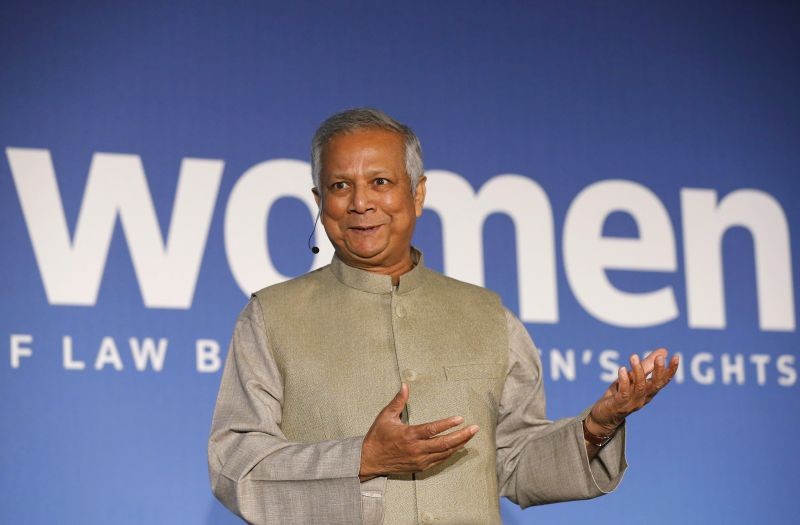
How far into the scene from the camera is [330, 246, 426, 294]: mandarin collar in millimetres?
2527

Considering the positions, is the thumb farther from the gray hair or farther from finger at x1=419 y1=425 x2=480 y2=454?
the gray hair

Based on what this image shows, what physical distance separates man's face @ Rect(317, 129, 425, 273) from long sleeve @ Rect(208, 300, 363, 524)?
32cm

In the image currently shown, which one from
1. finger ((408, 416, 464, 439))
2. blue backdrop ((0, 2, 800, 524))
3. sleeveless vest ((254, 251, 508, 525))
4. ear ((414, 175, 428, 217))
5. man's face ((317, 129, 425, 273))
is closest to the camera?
finger ((408, 416, 464, 439))

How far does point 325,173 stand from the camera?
251cm

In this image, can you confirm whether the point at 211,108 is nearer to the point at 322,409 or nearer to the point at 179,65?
the point at 179,65

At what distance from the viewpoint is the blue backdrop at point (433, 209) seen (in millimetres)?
3475

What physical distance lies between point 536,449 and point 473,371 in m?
0.20

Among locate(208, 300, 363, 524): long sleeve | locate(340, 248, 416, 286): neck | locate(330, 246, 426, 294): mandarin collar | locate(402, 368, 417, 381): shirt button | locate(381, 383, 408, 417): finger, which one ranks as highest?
locate(340, 248, 416, 286): neck

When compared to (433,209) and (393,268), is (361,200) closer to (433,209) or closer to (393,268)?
(393,268)

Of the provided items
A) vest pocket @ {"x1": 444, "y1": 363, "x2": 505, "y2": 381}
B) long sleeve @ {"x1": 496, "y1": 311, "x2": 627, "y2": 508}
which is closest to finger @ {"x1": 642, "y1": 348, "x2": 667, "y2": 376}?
long sleeve @ {"x1": 496, "y1": 311, "x2": 627, "y2": 508}

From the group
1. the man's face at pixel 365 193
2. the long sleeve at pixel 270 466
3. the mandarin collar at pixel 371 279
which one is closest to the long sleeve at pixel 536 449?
the mandarin collar at pixel 371 279

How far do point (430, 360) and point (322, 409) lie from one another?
0.76 ft

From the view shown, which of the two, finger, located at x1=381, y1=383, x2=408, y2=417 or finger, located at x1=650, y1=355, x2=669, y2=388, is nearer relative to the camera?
finger, located at x1=381, y1=383, x2=408, y2=417

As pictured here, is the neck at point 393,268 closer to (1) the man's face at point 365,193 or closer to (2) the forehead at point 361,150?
(1) the man's face at point 365,193
